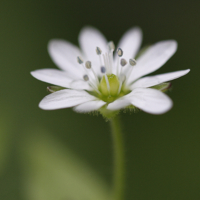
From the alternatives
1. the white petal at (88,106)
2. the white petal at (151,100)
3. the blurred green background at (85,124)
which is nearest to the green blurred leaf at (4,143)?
the blurred green background at (85,124)

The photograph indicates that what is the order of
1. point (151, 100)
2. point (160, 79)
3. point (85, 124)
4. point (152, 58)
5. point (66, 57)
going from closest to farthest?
point (151, 100), point (160, 79), point (152, 58), point (66, 57), point (85, 124)

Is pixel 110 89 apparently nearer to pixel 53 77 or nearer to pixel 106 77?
pixel 106 77

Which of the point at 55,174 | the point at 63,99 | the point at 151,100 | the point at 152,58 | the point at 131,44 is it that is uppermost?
the point at 131,44

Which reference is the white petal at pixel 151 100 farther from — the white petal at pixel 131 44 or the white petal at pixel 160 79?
the white petal at pixel 131 44

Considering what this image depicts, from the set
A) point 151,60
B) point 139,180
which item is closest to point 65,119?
point 139,180

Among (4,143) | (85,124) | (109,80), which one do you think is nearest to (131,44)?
(109,80)

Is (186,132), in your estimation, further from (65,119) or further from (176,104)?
(65,119)

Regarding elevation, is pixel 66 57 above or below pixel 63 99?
above
